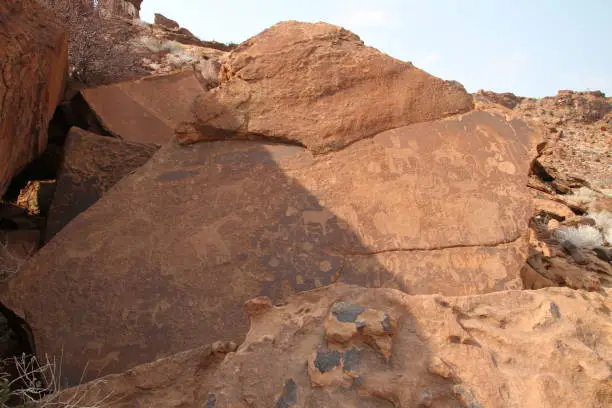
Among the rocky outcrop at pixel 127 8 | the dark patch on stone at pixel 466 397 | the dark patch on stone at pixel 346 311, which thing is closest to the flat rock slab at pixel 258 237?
the dark patch on stone at pixel 346 311

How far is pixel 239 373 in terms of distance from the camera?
1400mm

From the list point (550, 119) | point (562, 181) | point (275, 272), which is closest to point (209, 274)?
point (275, 272)

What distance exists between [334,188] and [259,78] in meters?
0.74

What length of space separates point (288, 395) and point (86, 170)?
2162 mm

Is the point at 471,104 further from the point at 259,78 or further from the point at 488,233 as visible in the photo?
the point at 259,78

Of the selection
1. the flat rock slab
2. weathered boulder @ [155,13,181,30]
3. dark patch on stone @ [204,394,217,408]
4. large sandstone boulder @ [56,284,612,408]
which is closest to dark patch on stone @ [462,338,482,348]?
large sandstone boulder @ [56,284,612,408]

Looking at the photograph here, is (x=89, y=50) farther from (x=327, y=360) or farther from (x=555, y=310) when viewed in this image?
(x=555, y=310)

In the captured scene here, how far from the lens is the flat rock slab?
225 cm

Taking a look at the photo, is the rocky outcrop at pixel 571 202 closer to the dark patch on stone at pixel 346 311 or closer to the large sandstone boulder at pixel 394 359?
the large sandstone boulder at pixel 394 359

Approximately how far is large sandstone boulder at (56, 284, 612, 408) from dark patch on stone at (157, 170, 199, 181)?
3.78 feet

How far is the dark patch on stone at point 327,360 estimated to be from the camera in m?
1.37

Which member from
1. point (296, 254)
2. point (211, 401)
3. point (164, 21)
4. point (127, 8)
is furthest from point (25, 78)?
point (164, 21)

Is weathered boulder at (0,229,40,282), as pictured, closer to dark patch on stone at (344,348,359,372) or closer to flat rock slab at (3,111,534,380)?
flat rock slab at (3,111,534,380)

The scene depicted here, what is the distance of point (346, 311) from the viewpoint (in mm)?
1494
